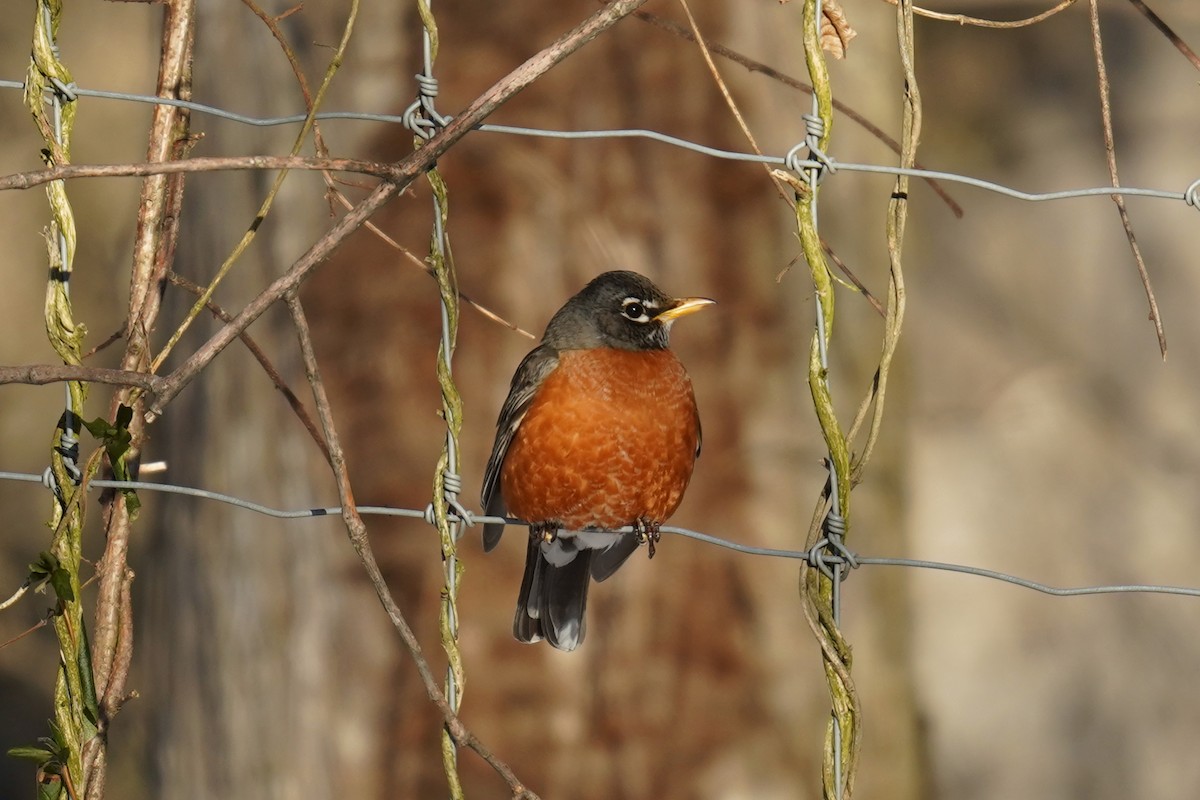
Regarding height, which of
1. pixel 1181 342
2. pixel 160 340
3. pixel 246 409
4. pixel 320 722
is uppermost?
pixel 1181 342

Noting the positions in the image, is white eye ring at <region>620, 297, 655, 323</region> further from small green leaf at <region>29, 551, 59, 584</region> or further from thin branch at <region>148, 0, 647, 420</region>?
small green leaf at <region>29, 551, 59, 584</region>

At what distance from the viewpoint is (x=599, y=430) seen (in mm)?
3309

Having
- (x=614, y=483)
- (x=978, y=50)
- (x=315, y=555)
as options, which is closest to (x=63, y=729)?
(x=614, y=483)

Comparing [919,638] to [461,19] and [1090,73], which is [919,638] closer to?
[1090,73]

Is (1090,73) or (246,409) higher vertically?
(1090,73)

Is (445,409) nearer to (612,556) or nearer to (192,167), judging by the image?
(192,167)

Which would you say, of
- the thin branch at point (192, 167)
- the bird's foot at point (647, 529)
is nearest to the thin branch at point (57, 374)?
the thin branch at point (192, 167)

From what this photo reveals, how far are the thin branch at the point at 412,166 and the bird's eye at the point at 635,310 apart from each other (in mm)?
1274

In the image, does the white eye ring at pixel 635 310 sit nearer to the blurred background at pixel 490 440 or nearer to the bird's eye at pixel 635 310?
the bird's eye at pixel 635 310

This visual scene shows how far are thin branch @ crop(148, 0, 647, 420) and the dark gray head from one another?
3.75 feet

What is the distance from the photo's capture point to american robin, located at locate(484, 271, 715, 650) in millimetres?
3301

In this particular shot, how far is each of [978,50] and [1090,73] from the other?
575 mm

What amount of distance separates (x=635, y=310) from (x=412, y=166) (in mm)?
1337

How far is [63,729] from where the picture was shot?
8.61 feet
